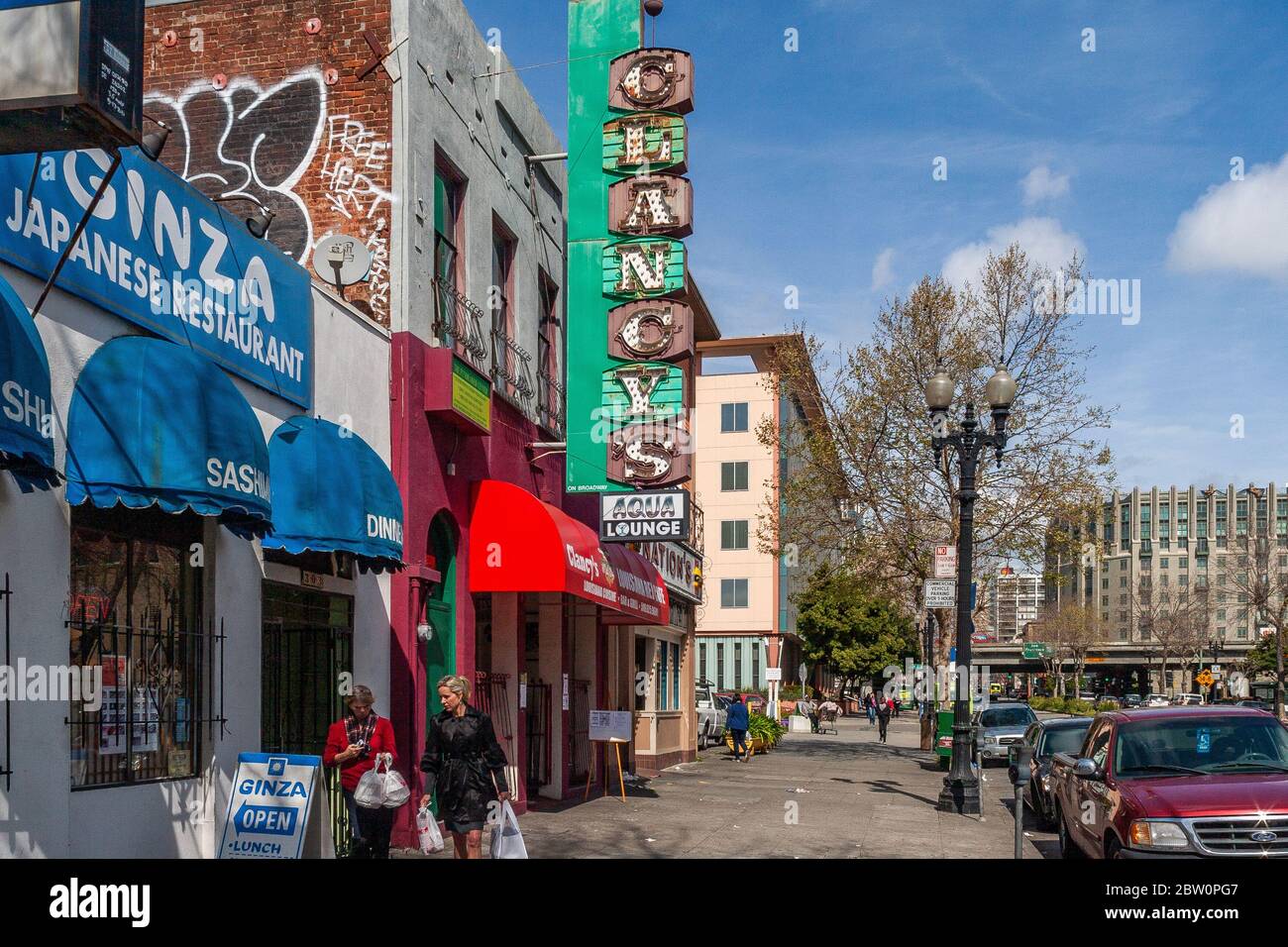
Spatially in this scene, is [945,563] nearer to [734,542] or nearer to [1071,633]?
[734,542]

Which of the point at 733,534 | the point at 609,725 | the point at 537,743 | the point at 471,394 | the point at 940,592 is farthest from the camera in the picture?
the point at 733,534

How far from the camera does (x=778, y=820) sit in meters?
18.2

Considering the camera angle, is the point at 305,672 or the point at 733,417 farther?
the point at 733,417

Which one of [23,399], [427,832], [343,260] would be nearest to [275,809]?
[427,832]

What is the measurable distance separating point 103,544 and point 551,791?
12.0 metres

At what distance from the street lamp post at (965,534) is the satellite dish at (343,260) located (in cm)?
1019

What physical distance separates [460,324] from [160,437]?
26.7ft

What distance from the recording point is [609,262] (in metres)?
18.1

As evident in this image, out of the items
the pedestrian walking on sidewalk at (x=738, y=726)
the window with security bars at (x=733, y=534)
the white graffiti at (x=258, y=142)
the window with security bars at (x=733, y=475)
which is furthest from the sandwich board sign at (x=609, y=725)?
the window with security bars at (x=733, y=534)

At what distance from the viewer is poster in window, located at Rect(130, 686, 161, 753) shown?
32.0 ft

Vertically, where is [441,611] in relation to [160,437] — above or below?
below

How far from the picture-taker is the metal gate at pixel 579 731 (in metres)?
22.0
